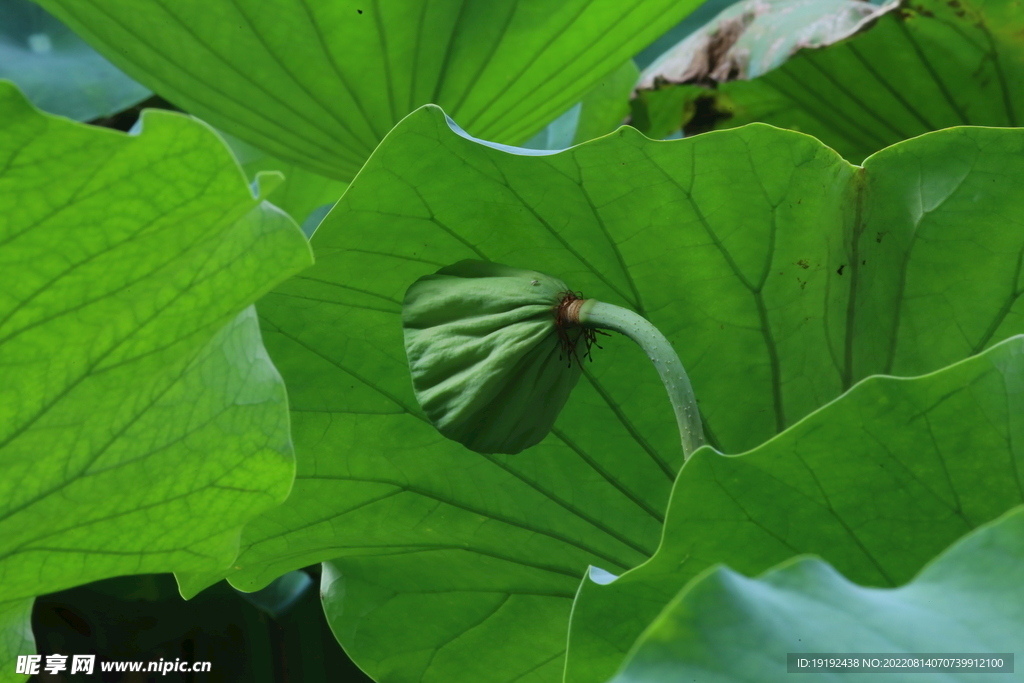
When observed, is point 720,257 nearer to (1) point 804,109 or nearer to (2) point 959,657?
(2) point 959,657

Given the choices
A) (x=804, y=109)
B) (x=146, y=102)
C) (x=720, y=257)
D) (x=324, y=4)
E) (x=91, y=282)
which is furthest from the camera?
(x=146, y=102)

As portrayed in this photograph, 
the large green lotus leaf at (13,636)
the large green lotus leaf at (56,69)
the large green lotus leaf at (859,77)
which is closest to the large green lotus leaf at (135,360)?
the large green lotus leaf at (13,636)

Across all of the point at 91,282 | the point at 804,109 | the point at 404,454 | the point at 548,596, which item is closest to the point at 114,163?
the point at 91,282

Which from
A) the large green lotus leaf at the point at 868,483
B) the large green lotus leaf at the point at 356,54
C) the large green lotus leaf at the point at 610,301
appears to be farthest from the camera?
the large green lotus leaf at the point at 356,54

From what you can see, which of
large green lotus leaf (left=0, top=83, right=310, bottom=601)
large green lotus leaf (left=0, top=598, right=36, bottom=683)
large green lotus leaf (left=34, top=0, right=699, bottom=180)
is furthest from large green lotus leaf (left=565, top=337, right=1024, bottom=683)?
large green lotus leaf (left=34, top=0, right=699, bottom=180)

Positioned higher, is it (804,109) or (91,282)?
(804,109)

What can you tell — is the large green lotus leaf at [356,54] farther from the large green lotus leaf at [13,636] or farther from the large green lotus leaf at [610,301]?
the large green lotus leaf at [13,636]

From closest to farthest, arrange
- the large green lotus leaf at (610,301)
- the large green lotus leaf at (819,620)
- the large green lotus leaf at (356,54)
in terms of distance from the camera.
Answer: the large green lotus leaf at (819,620) → the large green lotus leaf at (610,301) → the large green lotus leaf at (356,54)
